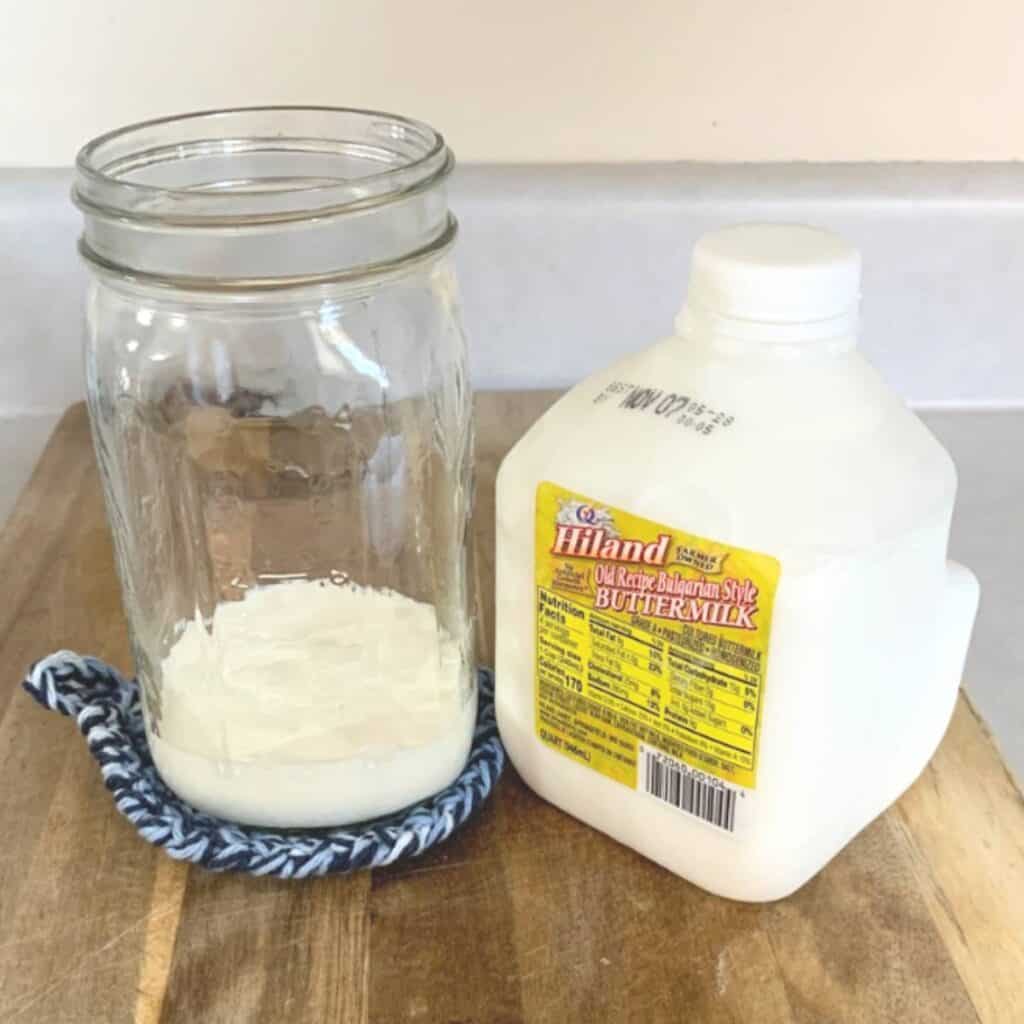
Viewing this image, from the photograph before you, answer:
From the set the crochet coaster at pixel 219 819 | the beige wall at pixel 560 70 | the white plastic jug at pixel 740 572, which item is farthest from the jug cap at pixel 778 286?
the beige wall at pixel 560 70

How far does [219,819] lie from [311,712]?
0.05 meters

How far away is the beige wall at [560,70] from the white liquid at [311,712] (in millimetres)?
376

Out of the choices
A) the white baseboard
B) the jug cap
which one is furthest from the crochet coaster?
the white baseboard

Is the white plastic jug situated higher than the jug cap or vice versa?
the jug cap

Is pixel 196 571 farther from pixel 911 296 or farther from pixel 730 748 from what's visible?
pixel 911 296

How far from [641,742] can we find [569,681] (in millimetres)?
34

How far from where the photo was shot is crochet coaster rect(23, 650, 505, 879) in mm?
453

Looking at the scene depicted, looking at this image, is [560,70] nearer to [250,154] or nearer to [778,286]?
[250,154]

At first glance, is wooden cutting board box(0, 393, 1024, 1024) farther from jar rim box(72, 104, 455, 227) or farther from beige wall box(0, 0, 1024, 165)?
beige wall box(0, 0, 1024, 165)

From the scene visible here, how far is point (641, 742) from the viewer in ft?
1.48

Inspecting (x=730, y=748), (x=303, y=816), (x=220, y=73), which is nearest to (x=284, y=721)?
(x=303, y=816)

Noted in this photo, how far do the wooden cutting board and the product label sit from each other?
4cm

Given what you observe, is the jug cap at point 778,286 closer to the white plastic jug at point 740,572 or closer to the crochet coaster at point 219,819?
the white plastic jug at point 740,572

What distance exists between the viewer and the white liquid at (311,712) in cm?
46
